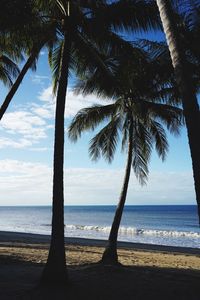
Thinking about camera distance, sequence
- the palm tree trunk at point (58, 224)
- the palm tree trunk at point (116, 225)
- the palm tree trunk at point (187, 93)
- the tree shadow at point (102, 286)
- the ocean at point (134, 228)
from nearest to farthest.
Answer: the palm tree trunk at point (187, 93) < the tree shadow at point (102, 286) < the palm tree trunk at point (58, 224) < the palm tree trunk at point (116, 225) < the ocean at point (134, 228)

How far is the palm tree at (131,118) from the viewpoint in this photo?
1376 cm

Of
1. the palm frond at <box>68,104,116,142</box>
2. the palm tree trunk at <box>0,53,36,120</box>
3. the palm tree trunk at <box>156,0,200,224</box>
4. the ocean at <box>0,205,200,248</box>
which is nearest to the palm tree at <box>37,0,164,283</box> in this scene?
the palm tree trunk at <box>0,53,36,120</box>

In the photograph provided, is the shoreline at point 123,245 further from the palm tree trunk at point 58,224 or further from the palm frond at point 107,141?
the palm tree trunk at point 58,224

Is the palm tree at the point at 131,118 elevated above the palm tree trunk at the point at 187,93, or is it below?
above

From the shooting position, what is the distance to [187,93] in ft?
19.9

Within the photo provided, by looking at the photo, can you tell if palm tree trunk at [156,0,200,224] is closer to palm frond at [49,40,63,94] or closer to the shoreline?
palm frond at [49,40,63,94]

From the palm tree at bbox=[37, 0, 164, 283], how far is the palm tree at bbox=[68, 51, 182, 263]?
0.89 meters

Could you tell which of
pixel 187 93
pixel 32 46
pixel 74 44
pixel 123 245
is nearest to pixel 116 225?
pixel 74 44

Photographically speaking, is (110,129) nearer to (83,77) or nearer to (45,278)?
(83,77)

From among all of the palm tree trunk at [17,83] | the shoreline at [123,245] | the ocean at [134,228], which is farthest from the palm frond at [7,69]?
the ocean at [134,228]

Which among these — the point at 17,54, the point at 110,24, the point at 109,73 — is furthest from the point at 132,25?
the point at 17,54

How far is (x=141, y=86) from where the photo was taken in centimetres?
1448

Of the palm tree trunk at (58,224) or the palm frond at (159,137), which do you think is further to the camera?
the palm frond at (159,137)

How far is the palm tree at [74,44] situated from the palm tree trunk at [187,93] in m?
3.73
